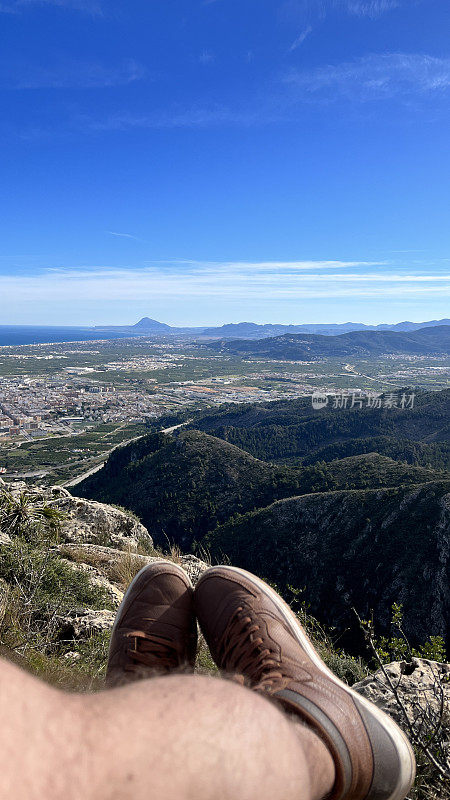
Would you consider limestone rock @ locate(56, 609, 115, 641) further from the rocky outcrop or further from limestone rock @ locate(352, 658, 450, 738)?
the rocky outcrop

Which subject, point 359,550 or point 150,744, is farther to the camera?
point 359,550

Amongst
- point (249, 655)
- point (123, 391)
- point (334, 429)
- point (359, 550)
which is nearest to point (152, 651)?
point (249, 655)

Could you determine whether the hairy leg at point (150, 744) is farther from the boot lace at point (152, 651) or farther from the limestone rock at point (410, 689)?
the limestone rock at point (410, 689)

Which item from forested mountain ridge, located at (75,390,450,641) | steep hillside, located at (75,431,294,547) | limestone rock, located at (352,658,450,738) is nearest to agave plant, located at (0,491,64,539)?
limestone rock, located at (352,658,450,738)

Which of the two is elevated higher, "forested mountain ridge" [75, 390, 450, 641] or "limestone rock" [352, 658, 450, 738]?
"limestone rock" [352, 658, 450, 738]

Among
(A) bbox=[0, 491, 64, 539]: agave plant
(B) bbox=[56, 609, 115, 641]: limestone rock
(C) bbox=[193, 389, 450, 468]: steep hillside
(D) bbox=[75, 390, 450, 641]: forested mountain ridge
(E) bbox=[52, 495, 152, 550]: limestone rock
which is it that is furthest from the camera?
(C) bbox=[193, 389, 450, 468]: steep hillside

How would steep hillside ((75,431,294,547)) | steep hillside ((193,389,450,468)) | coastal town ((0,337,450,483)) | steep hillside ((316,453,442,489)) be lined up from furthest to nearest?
coastal town ((0,337,450,483)) < steep hillside ((193,389,450,468)) < steep hillside ((75,431,294,547)) < steep hillside ((316,453,442,489))

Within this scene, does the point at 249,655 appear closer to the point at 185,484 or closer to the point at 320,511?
the point at 320,511

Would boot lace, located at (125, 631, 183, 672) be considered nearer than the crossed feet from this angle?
No
